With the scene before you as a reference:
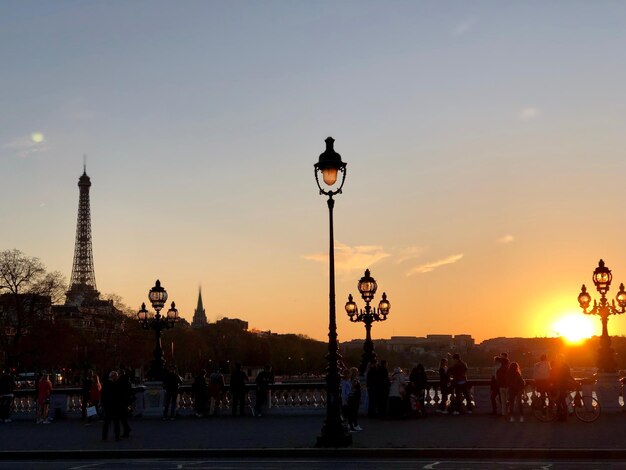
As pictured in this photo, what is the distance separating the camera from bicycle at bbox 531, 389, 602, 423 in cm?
2836

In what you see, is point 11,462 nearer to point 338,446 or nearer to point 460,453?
point 338,446

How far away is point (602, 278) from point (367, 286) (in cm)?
997

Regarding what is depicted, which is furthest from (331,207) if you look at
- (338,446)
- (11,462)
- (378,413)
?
(378,413)

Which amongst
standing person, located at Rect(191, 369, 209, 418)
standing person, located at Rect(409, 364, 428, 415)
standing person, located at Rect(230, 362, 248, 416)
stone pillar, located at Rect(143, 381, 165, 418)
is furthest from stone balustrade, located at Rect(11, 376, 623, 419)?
standing person, located at Rect(409, 364, 428, 415)

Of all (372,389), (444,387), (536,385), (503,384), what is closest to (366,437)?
(536,385)

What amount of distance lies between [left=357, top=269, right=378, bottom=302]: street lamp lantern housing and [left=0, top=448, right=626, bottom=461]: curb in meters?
19.4

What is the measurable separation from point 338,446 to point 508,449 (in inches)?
145

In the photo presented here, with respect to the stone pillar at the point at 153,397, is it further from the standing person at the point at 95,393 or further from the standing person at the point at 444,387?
the standing person at the point at 444,387

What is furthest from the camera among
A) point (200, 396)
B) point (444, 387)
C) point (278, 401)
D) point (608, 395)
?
point (278, 401)

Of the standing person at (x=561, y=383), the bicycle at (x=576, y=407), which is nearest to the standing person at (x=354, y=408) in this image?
the bicycle at (x=576, y=407)

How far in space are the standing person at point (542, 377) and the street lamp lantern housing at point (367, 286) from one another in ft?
37.7

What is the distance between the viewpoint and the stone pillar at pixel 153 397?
36312 millimetres

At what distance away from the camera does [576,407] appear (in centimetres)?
2923

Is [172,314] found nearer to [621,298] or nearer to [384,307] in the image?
[384,307]
